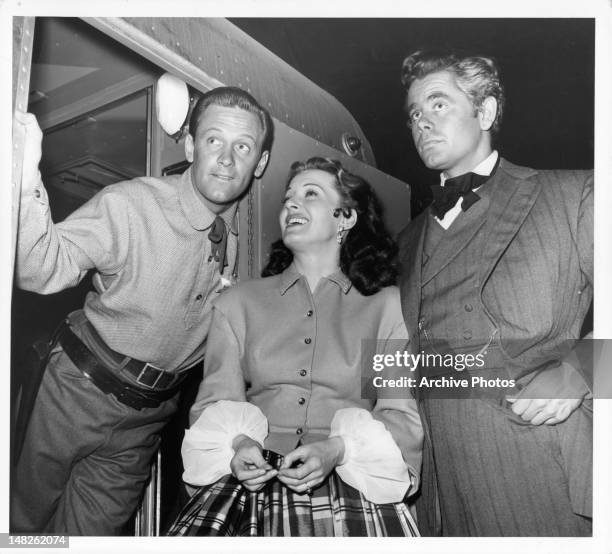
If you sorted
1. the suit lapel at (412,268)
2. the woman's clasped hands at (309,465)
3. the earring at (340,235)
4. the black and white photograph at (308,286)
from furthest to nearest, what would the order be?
the earring at (340,235) → the suit lapel at (412,268) → the black and white photograph at (308,286) → the woman's clasped hands at (309,465)

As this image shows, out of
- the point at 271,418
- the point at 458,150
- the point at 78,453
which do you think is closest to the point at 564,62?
the point at 458,150

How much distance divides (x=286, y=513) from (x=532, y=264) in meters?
0.89

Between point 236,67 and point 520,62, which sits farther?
point 236,67

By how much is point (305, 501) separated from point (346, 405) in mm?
260

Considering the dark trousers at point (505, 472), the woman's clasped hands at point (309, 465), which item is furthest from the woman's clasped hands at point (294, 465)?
the dark trousers at point (505, 472)

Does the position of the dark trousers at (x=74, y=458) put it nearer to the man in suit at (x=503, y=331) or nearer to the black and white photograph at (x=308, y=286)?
the black and white photograph at (x=308, y=286)

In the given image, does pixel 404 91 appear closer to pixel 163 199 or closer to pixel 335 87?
pixel 335 87

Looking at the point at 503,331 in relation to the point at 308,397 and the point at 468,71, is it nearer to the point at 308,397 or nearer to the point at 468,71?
the point at 308,397

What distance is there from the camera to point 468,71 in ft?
6.04

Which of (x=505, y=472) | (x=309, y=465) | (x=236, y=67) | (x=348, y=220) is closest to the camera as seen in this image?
(x=309, y=465)

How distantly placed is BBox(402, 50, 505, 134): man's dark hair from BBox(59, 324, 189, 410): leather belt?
1154 millimetres

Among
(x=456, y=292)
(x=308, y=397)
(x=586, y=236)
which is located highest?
(x=586, y=236)

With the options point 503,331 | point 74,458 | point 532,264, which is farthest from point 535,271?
point 74,458

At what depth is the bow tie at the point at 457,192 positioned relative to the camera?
5.87 feet
